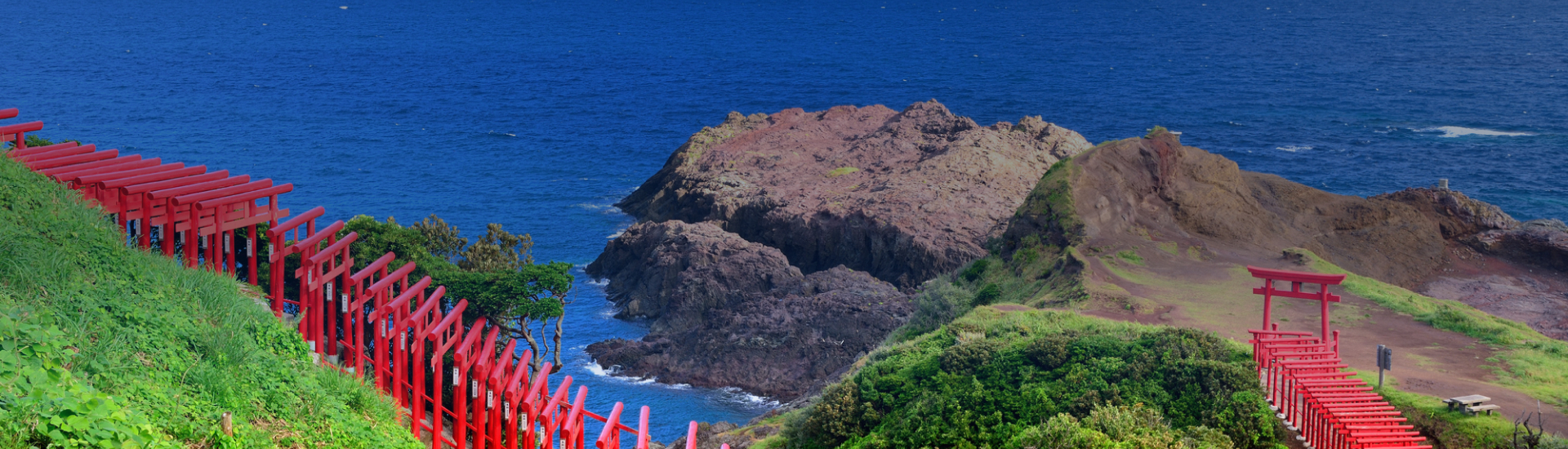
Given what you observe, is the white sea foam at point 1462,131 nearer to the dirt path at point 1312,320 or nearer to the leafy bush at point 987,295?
the dirt path at point 1312,320

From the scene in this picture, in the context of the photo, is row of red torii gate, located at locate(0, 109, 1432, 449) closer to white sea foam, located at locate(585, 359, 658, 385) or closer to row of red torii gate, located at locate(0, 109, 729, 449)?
row of red torii gate, located at locate(0, 109, 729, 449)

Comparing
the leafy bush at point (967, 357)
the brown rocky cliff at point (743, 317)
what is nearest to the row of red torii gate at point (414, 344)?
the leafy bush at point (967, 357)

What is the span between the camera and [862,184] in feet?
223

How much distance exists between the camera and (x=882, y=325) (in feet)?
159

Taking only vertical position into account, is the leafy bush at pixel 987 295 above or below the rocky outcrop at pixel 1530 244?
below

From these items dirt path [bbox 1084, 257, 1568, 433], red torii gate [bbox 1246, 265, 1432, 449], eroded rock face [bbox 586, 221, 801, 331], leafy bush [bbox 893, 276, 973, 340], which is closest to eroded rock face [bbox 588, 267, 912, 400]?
eroded rock face [bbox 586, 221, 801, 331]

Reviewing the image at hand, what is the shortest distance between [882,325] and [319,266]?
2898 cm

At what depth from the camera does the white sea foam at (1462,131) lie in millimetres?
112438

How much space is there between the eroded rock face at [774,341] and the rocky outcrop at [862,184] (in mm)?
5881

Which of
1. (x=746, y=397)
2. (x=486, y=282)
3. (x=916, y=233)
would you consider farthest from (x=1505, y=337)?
(x=916, y=233)

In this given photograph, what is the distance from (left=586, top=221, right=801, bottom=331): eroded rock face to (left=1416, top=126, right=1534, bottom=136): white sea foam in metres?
86.8

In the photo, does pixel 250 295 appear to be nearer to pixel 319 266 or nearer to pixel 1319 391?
pixel 319 266

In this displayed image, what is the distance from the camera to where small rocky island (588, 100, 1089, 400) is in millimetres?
48875

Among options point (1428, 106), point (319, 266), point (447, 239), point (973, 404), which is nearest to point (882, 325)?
point (447, 239)
